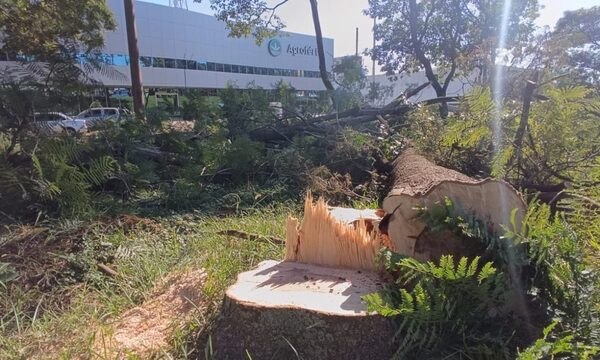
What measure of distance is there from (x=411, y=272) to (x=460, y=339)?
1.04 feet

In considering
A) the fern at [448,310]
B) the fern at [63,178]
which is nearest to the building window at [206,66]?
the fern at [63,178]

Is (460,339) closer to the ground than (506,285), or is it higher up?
closer to the ground

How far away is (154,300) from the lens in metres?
2.28

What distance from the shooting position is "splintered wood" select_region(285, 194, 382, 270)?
2.13 m

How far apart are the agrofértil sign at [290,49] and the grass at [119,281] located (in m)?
40.3

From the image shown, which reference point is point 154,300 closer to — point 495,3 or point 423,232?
point 423,232

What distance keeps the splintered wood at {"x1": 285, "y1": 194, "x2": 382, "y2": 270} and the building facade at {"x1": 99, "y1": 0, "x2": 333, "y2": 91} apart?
28.1 meters

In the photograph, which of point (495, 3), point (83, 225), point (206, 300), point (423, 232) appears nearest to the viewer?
point (423, 232)

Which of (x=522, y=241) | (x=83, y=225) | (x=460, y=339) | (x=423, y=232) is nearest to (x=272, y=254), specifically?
(x=423, y=232)

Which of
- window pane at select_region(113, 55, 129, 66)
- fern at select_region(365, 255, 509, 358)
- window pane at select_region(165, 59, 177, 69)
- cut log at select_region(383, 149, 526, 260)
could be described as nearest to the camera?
fern at select_region(365, 255, 509, 358)

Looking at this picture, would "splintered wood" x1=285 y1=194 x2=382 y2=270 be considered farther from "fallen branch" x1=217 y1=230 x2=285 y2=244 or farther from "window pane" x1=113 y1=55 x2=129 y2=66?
"window pane" x1=113 y1=55 x2=129 y2=66

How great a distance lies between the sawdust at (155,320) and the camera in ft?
6.02

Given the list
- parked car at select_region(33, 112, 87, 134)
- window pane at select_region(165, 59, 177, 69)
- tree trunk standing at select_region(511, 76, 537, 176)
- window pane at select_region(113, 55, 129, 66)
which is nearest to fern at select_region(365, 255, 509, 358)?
tree trunk standing at select_region(511, 76, 537, 176)

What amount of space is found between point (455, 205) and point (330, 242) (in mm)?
697
